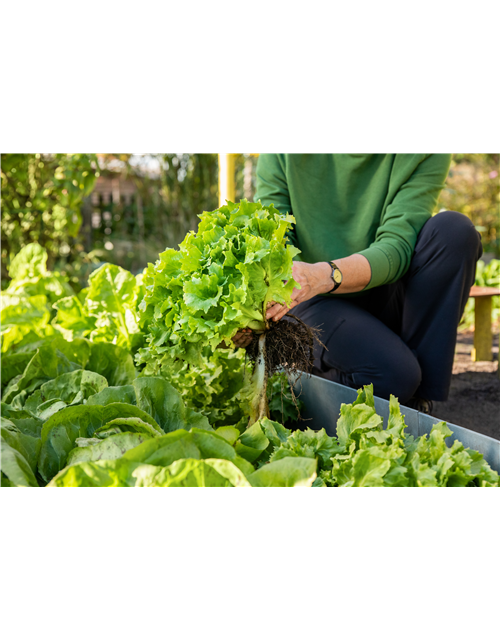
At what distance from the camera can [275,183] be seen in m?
2.67

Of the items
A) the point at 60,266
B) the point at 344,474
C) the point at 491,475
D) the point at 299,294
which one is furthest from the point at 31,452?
the point at 60,266

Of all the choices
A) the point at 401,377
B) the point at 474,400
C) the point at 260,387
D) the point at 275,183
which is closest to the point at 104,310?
the point at 275,183

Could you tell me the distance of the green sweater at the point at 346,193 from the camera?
2.52 metres

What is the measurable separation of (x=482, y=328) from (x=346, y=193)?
2.41m

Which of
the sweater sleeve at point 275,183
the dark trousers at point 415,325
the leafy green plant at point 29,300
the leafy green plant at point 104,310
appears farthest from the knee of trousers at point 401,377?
the leafy green plant at point 29,300

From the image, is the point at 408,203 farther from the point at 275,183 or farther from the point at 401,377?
the point at 401,377

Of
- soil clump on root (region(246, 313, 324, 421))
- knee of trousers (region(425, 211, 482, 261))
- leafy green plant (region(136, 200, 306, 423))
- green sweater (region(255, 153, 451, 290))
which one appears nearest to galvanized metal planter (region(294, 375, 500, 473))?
soil clump on root (region(246, 313, 324, 421))

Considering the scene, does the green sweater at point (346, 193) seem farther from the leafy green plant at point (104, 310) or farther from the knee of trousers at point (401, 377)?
the leafy green plant at point (104, 310)

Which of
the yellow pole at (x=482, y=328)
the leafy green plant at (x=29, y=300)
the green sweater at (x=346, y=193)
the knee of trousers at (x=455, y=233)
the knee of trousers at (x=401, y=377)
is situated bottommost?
the yellow pole at (x=482, y=328)

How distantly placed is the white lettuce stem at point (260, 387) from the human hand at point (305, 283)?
11 cm

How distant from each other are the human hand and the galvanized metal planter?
0.36m
